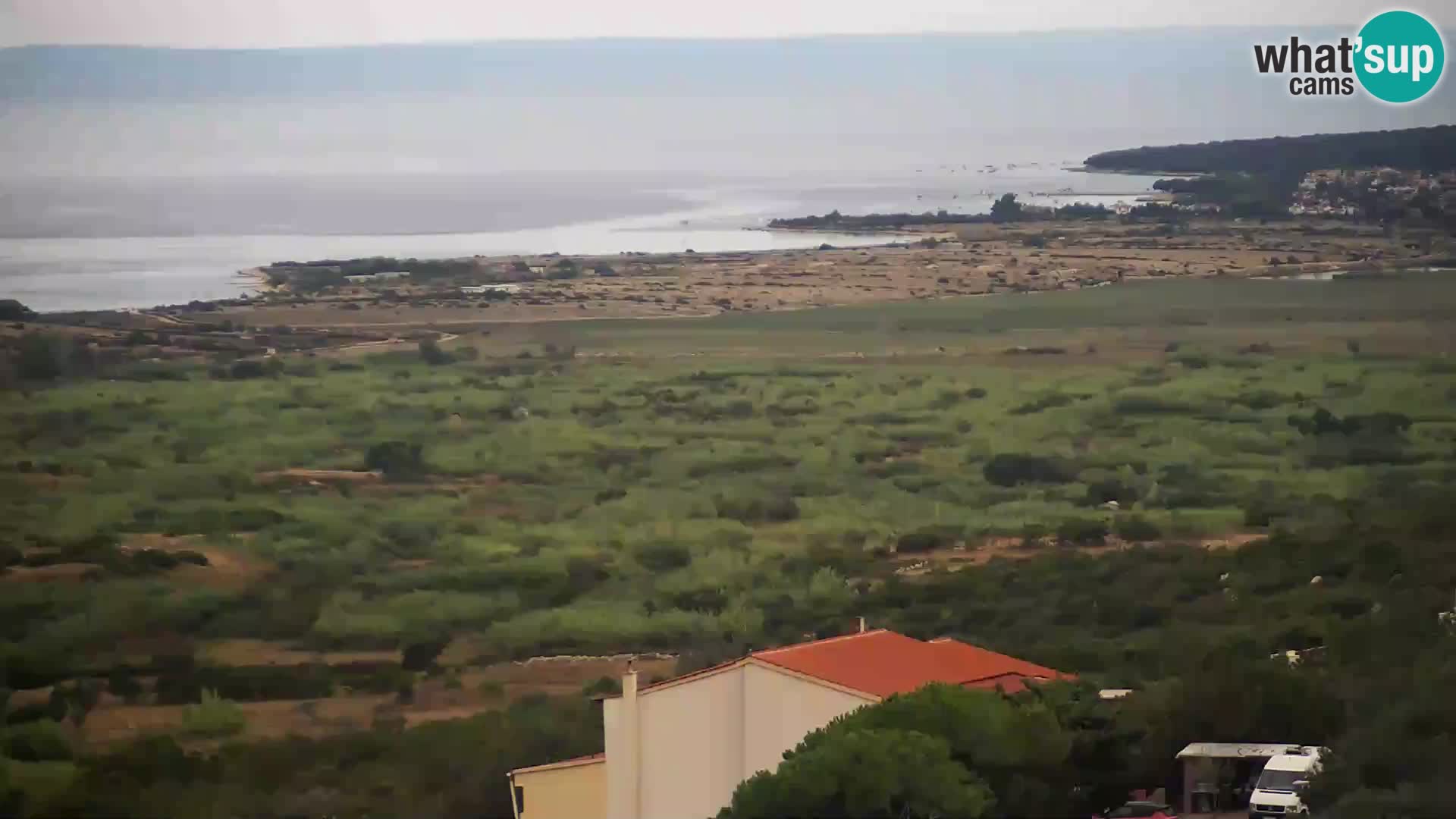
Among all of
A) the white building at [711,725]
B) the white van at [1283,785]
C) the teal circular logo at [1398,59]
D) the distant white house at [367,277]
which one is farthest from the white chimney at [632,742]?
the teal circular logo at [1398,59]

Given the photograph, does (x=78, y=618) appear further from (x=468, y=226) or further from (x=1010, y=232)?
(x=1010, y=232)

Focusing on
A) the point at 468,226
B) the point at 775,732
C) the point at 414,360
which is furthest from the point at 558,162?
the point at 775,732

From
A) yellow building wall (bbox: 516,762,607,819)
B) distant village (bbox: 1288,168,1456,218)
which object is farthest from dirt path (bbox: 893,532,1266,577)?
yellow building wall (bbox: 516,762,607,819)

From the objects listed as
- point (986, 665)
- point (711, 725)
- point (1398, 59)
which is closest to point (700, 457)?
point (986, 665)

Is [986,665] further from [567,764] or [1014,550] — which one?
[1014,550]

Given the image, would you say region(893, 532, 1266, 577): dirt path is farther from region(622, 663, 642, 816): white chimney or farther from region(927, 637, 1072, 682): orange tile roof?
region(622, 663, 642, 816): white chimney

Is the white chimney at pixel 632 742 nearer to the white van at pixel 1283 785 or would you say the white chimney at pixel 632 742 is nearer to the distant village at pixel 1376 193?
the white van at pixel 1283 785
